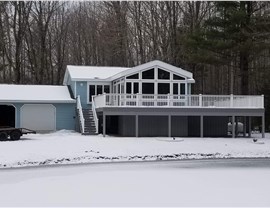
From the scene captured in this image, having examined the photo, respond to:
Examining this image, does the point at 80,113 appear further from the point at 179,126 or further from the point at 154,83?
the point at 179,126

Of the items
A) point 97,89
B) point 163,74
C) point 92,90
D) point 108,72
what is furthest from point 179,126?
point 108,72

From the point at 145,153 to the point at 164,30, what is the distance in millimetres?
28875

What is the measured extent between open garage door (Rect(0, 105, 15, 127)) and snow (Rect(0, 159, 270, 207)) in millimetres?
16839

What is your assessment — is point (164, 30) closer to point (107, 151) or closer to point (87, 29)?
point (87, 29)

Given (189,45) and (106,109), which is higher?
(189,45)

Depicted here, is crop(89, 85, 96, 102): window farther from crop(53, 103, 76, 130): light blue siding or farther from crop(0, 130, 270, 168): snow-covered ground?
crop(0, 130, 270, 168): snow-covered ground

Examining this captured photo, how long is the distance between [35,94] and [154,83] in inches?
363

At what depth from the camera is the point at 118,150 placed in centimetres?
2219

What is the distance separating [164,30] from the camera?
48.8 m

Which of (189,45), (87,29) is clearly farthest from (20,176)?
(87,29)

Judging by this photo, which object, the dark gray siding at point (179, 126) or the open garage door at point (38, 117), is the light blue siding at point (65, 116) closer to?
the open garage door at point (38, 117)

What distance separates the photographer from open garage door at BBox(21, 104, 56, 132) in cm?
3288

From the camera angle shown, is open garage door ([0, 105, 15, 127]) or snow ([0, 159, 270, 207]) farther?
open garage door ([0, 105, 15, 127])

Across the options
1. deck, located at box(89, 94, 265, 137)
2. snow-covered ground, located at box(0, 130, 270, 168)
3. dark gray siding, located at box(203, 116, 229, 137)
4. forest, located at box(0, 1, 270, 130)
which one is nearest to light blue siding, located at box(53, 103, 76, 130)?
deck, located at box(89, 94, 265, 137)
